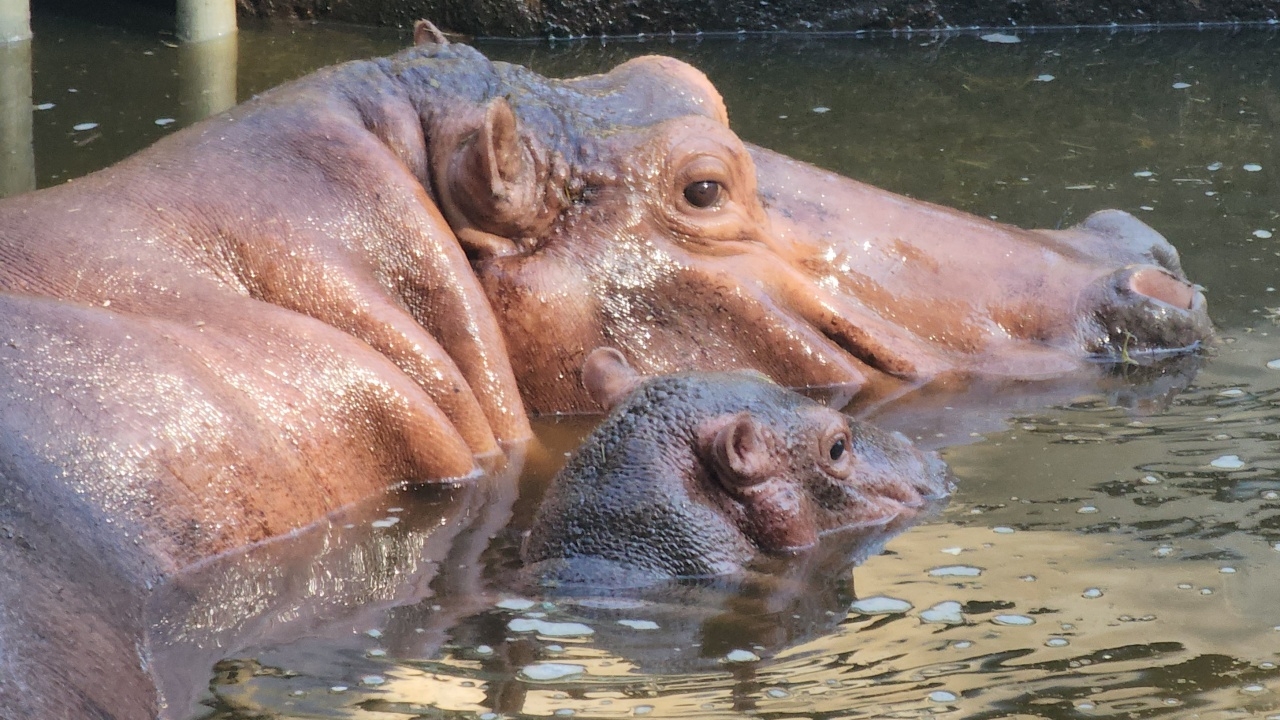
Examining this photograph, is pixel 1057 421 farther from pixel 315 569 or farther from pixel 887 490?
pixel 315 569

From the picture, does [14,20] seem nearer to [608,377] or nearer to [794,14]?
[794,14]

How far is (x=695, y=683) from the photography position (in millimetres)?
3746

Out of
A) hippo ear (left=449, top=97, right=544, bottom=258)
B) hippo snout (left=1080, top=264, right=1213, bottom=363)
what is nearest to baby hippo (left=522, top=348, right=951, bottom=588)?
hippo ear (left=449, top=97, right=544, bottom=258)

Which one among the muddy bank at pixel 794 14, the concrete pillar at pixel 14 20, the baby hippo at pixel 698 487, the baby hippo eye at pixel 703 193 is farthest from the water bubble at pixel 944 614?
the concrete pillar at pixel 14 20

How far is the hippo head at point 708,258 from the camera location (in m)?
5.30

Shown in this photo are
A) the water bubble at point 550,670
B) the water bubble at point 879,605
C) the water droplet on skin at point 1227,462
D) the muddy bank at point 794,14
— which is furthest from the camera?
the muddy bank at point 794,14

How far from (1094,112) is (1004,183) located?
7.37ft

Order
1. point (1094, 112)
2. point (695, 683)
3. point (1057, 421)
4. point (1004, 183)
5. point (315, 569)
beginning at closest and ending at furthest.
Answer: point (695, 683)
point (315, 569)
point (1057, 421)
point (1004, 183)
point (1094, 112)

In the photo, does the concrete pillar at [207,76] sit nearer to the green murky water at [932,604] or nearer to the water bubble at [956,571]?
the green murky water at [932,604]

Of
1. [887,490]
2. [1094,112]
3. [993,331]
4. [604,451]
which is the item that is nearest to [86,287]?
[604,451]

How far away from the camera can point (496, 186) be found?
5.19 m

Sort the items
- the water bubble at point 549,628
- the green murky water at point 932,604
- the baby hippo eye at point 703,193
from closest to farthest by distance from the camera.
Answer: the green murky water at point 932,604, the water bubble at point 549,628, the baby hippo eye at point 703,193

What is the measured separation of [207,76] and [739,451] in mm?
8464

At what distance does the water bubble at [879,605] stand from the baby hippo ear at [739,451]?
412 millimetres
